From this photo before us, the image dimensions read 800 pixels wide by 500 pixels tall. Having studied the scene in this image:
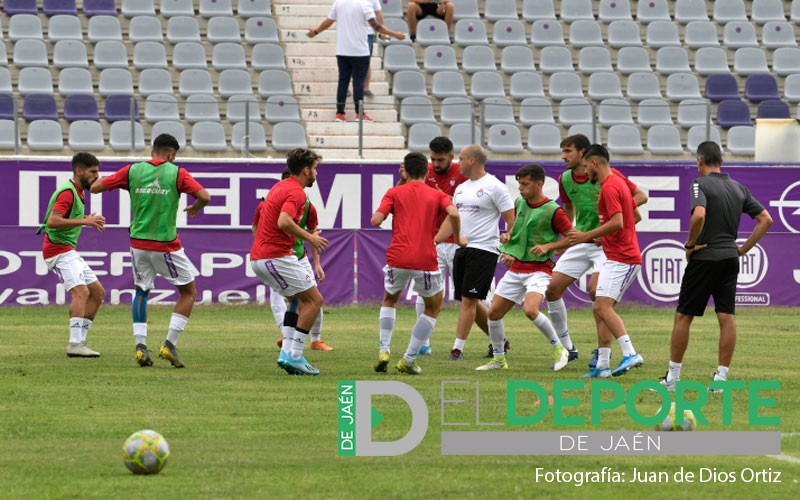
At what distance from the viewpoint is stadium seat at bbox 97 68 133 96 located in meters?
25.8

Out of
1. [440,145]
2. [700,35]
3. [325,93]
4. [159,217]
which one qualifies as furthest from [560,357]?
[700,35]

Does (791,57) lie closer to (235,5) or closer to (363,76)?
(363,76)

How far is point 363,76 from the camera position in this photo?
2514 centimetres

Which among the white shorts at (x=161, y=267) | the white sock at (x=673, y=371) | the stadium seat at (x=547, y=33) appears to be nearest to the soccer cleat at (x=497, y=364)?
the white sock at (x=673, y=371)

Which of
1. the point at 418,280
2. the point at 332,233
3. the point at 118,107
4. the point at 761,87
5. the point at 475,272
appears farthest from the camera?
the point at 761,87

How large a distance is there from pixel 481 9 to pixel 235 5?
17.7 feet

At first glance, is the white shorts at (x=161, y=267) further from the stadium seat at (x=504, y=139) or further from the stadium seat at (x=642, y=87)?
the stadium seat at (x=642, y=87)

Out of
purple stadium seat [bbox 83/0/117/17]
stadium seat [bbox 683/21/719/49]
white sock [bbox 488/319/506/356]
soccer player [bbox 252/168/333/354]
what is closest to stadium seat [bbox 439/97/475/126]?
stadium seat [bbox 683/21/719/49]

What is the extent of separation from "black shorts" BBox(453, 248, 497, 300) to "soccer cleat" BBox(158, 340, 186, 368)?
3.07 m

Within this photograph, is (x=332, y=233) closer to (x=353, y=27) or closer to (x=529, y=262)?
(x=353, y=27)

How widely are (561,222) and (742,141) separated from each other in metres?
12.6

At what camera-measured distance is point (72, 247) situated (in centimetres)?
1577

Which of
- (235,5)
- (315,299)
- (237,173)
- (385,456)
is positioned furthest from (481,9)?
(385,456)

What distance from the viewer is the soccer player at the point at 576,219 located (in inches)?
562
